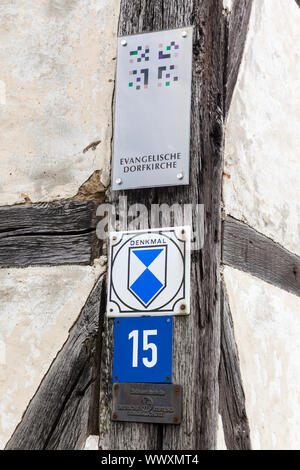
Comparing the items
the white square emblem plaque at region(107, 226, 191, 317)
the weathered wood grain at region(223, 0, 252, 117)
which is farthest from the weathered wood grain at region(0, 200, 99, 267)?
the weathered wood grain at region(223, 0, 252, 117)

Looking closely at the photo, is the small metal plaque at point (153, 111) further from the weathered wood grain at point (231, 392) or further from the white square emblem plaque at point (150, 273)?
the weathered wood grain at point (231, 392)

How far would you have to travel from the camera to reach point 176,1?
307cm

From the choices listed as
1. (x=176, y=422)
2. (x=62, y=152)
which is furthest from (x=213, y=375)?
(x=62, y=152)

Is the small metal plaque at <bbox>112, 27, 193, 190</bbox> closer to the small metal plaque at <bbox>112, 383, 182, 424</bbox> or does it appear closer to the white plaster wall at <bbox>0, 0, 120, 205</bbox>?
the white plaster wall at <bbox>0, 0, 120, 205</bbox>

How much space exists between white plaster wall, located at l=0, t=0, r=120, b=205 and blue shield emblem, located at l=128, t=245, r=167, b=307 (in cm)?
39

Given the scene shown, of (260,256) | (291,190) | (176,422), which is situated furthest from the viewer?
(291,190)

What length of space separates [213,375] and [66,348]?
0.56 meters

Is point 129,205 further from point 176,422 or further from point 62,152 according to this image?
point 176,422

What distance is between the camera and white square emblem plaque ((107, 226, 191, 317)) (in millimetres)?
2814

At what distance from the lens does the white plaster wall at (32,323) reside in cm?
302

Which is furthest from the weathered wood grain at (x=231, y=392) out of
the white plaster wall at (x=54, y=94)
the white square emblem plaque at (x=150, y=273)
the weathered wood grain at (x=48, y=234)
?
the white plaster wall at (x=54, y=94)

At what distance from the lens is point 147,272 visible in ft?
9.40

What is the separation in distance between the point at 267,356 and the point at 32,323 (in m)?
0.88

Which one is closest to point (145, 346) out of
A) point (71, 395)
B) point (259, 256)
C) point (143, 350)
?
point (143, 350)
